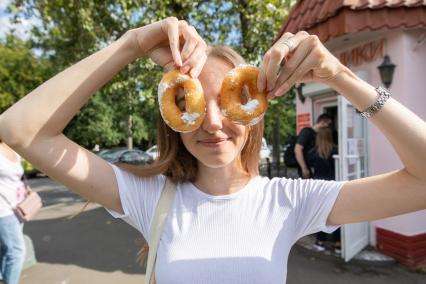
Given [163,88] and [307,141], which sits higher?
[163,88]

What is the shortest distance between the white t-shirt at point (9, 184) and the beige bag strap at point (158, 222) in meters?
2.89

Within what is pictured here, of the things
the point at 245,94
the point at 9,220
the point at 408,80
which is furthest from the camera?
the point at 408,80

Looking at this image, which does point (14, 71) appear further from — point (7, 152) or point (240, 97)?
point (240, 97)

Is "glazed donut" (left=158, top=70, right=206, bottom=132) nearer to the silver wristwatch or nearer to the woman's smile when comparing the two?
the woman's smile

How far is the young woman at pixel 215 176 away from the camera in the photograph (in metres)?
1.28

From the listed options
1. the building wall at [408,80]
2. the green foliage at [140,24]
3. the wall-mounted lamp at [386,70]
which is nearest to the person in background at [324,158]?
the building wall at [408,80]

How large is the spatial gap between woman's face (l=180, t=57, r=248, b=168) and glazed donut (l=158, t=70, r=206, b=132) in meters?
0.06

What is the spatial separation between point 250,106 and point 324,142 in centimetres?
418

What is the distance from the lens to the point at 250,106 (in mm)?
1351

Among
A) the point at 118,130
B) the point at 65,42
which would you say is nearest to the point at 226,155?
the point at 65,42

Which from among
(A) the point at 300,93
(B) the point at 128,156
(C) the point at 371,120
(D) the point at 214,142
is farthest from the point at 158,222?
(B) the point at 128,156

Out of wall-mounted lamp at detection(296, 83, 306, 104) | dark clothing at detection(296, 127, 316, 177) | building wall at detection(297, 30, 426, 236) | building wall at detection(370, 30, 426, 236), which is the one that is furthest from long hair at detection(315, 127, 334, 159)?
wall-mounted lamp at detection(296, 83, 306, 104)

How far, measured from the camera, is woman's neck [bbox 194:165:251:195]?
1500mm

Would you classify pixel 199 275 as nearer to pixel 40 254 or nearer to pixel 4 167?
pixel 4 167
